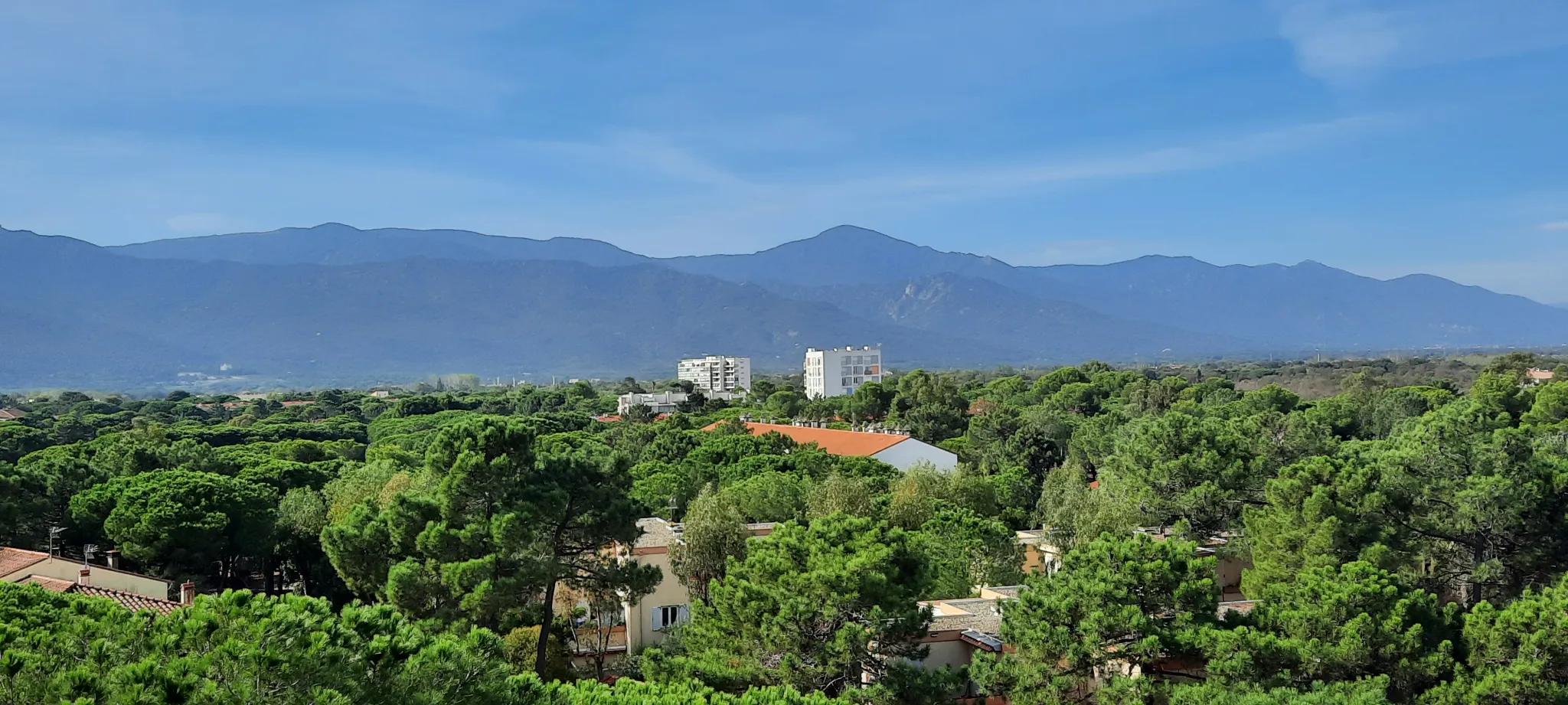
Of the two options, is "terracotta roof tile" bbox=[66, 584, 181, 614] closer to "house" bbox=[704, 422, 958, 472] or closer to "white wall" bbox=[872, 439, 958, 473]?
"house" bbox=[704, 422, 958, 472]

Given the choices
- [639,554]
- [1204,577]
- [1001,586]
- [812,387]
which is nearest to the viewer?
[1204,577]

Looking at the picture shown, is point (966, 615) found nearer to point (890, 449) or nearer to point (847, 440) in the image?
point (890, 449)

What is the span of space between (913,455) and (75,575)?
107ft

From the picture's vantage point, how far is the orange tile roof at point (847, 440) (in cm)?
4591

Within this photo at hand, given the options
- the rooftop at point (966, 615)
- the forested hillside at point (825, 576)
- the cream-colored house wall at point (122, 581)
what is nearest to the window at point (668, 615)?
the forested hillside at point (825, 576)

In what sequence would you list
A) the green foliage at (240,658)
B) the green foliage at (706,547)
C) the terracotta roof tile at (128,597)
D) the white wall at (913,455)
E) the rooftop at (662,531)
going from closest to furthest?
the green foliage at (240,658)
the terracotta roof tile at (128,597)
the green foliage at (706,547)
the rooftop at (662,531)
the white wall at (913,455)

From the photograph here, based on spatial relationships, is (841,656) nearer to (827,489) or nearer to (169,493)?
(827,489)

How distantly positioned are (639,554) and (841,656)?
8.76 metres

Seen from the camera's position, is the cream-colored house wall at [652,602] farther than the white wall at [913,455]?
No

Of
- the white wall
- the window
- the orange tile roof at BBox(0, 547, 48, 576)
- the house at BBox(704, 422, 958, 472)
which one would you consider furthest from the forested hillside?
the white wall

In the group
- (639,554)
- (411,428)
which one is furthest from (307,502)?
(411,428)

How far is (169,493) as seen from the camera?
86.9 feet

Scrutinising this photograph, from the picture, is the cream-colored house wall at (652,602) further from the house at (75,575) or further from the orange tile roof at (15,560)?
the orange tile roof at (15,560)

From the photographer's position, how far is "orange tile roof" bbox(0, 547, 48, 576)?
72.8ft
